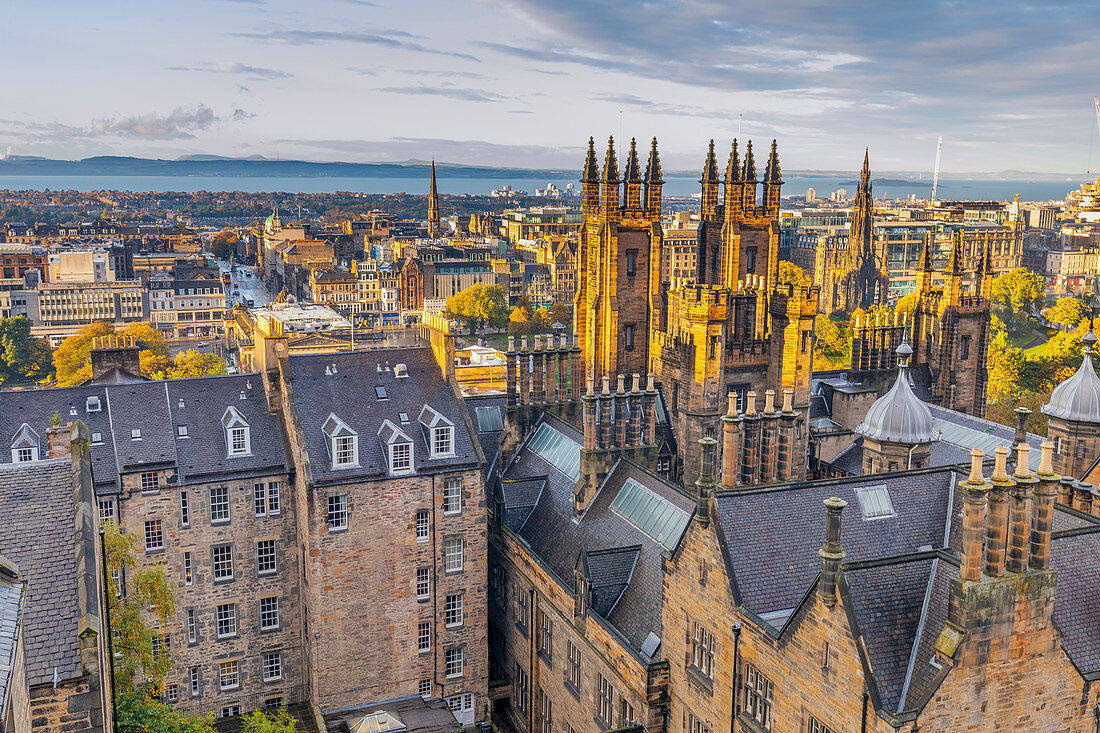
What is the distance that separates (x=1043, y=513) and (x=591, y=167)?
4579 centimetres

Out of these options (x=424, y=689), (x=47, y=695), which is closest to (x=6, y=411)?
(x=424, y=689)

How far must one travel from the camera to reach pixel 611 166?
6431 centimetres

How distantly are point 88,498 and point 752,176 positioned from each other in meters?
49.8

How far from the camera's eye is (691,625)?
36969 mm

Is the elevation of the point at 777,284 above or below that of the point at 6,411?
above

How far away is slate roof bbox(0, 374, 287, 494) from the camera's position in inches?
2034

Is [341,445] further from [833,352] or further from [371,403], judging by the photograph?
[833,352]

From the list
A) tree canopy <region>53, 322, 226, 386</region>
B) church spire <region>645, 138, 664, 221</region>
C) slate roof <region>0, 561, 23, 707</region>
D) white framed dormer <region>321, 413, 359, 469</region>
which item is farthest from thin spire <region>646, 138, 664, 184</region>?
tree canopy <region>53, 322, 226, 386</region>

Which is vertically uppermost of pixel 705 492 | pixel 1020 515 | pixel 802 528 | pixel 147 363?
pixel 1020 515

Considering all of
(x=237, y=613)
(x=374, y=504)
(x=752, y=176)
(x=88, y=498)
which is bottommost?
(x=237, y=613)

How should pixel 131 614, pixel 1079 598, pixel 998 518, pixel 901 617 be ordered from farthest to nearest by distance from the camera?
pixel 131 614, pixel 1079 598, pixel 901 617, pixel 998 518

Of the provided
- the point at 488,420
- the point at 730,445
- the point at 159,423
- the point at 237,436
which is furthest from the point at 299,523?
the point at 730,445

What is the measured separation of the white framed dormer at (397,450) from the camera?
53.1 m

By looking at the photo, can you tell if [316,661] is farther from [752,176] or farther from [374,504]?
[752,176]
